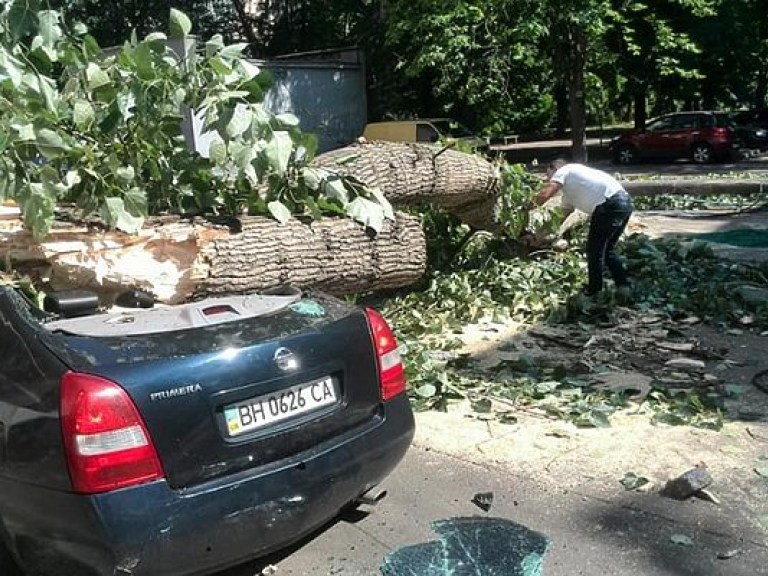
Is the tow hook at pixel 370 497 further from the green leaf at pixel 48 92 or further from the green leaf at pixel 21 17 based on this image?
the green leaf at pixel 21 17

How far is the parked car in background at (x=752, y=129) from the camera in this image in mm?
26859

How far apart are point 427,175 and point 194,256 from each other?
8.56 ft

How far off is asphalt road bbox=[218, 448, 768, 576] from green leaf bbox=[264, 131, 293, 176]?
6.11 ft

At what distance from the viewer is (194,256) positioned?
486 centimetres

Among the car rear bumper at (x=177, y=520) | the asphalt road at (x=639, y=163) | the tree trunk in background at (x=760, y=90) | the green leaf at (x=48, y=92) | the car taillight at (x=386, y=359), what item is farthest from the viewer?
the tree trunk in background at (x=760, y=90)

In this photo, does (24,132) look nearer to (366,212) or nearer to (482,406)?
(366,212)

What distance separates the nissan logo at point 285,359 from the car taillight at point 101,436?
529mm

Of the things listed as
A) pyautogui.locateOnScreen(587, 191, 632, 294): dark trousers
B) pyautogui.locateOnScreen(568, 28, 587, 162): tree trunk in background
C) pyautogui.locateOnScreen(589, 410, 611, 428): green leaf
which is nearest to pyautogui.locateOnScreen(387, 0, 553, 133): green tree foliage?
pyautogui.locateOnScreen(568, 28, 587, 162): tree trunk in background

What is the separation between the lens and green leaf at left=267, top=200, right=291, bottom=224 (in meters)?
5.19

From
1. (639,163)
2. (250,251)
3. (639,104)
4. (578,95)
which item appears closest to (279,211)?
(250,251)

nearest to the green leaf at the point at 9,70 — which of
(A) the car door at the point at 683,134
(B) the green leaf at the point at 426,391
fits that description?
(B) the green leaf at the point at 426,391

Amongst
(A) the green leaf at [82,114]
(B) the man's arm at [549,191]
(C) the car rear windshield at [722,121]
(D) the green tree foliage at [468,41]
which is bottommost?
(C) the car rear windshield at [722,121]

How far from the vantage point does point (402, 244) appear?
6.03m

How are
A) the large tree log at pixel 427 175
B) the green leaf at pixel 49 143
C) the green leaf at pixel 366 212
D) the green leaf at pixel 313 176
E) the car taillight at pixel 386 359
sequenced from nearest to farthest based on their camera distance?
the car taillight at pixel 386 359, the green leaf at pixel 49 143, the green leaf at pixel 313 176, the green leaf at pixel 366 212, the large tree log at pixel 427 175
